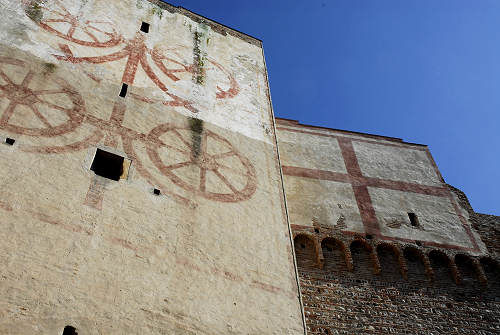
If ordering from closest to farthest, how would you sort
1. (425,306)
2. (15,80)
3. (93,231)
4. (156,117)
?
(93,231) → (15,80) → (156,117) → (425,306)

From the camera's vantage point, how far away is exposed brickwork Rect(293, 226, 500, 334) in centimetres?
742

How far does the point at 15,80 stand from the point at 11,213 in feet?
7.78

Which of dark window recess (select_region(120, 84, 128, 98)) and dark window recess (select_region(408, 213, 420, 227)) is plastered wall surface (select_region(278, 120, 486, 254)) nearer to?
dark window recess (select_region(408, 213, 420, 227))

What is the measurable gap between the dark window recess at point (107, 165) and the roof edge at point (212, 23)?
17.4 ft

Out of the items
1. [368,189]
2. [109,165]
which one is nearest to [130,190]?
[109,165]

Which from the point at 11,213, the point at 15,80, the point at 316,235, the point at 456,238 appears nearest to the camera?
the point at 11,213

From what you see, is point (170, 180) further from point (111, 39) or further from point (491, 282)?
point (491, 282)

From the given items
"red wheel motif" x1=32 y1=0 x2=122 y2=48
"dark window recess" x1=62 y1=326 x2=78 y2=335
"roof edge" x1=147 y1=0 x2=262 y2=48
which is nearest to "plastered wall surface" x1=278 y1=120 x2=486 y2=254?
"roof edge" x1=147 y1=0 x2=262 y2=48

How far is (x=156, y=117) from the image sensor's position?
719 centimetres

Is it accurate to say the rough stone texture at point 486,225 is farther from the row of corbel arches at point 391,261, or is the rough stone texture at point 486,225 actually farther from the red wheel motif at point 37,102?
the red wheel motif at point 37,102

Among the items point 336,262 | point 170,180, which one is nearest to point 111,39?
point 170,180

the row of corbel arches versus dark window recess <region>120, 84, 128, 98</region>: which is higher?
dark window recess <region>120, 84, 128, 98</region>

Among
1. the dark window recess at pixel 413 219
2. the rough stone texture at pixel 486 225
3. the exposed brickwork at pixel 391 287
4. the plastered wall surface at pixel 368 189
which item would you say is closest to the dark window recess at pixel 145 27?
the plastered wall surface at pixel 368 189

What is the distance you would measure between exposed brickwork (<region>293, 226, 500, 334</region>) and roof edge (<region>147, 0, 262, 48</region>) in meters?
5.30
